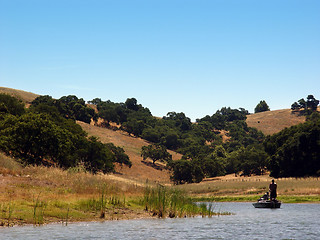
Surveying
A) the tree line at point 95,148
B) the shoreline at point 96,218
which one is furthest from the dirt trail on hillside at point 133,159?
the shoreline at point 96,218

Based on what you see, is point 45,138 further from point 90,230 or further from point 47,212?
point 90,230

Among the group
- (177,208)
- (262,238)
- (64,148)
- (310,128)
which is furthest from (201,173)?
(262,238)

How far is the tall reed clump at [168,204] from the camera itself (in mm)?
32094

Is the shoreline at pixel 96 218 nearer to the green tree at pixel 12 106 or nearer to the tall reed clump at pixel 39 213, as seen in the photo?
the tall reed clump at pixel 39 213

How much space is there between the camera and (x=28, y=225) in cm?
2436

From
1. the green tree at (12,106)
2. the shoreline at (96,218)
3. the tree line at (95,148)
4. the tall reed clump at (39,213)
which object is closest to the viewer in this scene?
the shoreline at (96,218)

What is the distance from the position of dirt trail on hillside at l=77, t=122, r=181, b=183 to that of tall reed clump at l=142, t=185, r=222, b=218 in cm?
10657

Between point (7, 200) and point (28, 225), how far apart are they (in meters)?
4.13

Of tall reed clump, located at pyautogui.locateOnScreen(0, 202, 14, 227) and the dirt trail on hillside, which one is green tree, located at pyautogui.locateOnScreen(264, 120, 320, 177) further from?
tall reed clump, located at pyautogui.locateOnScreen(0, 202, 14, 227)

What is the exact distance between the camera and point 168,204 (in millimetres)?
32812

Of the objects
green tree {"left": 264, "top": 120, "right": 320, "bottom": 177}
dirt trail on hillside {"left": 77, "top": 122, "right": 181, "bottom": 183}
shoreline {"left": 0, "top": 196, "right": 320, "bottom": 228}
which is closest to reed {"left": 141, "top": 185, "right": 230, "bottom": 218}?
shoreline {"left": 0, "top": 196, "right": 320, "bottom": 228}

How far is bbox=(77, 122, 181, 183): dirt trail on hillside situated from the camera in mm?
154163

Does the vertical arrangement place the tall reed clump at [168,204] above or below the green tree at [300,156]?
below

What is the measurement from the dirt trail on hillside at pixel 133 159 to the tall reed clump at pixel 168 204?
10657cm
